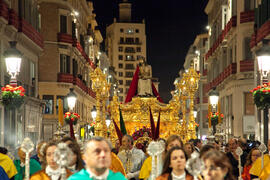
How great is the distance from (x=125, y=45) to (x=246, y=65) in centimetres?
9923

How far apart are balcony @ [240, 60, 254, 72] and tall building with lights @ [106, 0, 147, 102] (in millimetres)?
94169

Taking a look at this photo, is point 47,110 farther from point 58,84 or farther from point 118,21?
point 118,21

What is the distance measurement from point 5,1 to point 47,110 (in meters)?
20.8

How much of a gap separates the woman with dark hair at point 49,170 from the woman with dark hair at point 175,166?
1279 millimetres

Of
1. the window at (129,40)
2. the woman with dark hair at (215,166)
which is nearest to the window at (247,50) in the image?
the woman with dark hair at (215,166)

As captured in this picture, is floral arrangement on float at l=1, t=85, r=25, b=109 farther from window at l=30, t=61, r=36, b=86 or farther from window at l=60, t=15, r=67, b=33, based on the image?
window at l=60, t=15, r=67, b=33

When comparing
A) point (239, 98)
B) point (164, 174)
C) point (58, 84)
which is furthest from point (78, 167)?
point (58, 84)

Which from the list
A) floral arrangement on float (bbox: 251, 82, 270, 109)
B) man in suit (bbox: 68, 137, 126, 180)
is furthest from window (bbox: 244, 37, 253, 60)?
man in suit (bbox: 68, 137, 126, 180)

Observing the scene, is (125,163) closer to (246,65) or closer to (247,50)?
(246,65)

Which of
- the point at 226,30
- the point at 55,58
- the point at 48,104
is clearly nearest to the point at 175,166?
the point at 226,30

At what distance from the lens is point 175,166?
749 centimetres

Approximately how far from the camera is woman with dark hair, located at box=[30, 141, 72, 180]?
7633 millimetres

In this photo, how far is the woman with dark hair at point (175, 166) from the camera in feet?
24.5

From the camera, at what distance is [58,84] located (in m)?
47.3
